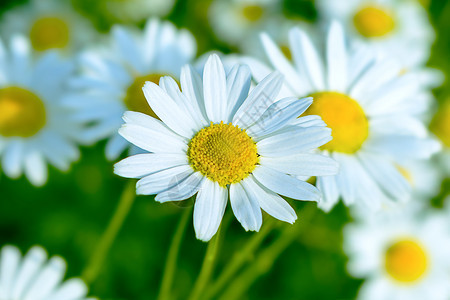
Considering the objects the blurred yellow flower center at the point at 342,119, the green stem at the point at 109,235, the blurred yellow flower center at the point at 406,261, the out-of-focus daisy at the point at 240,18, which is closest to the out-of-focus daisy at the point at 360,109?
the blurred yellow flower center at the point at 342,119

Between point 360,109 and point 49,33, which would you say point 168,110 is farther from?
point 49,33

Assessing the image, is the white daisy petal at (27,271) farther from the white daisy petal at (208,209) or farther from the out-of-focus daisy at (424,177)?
the out-of-focus daisy at (424,177)

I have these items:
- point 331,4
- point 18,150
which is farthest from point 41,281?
point 331,4

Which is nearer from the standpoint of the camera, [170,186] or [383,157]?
[170,186]

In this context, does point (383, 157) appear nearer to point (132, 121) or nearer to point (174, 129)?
point (174, 129)

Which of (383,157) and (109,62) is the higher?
(109,62)

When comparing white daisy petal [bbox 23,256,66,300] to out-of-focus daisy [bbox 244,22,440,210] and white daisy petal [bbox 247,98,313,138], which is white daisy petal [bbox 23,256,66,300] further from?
out-of-focus daisy [bbox 244,22,440,210]
